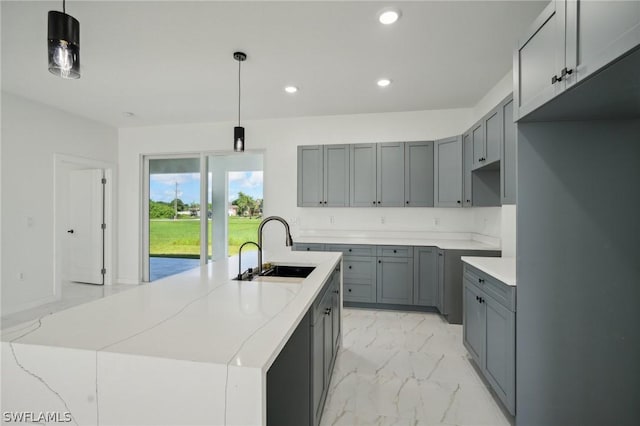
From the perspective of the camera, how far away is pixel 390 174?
409cm

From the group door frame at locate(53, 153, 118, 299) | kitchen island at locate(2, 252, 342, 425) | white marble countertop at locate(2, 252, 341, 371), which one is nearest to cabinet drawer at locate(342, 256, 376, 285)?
white marble countertop at locate(2, 252, 341, 371)

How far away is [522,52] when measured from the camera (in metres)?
1.70

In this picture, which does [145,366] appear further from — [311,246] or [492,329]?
[311,246]

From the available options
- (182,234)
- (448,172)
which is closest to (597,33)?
(448,172)

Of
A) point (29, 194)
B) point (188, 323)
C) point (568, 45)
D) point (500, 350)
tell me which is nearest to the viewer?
point (188, 323)

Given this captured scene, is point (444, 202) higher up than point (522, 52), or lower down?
lower down

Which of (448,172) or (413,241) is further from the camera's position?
(413,241)

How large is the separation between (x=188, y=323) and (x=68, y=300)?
4.57 metres

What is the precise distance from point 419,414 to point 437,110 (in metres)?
3.76

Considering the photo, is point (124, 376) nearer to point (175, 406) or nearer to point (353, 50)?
point (175, 406)

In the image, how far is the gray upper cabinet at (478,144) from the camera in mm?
3071

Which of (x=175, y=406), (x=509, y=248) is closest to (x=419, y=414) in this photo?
(x=175, y=406)

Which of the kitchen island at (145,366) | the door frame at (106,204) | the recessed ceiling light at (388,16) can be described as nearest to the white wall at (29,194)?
the door frame at (106,204)

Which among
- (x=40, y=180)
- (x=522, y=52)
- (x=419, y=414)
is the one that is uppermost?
(x=522, y=52)
